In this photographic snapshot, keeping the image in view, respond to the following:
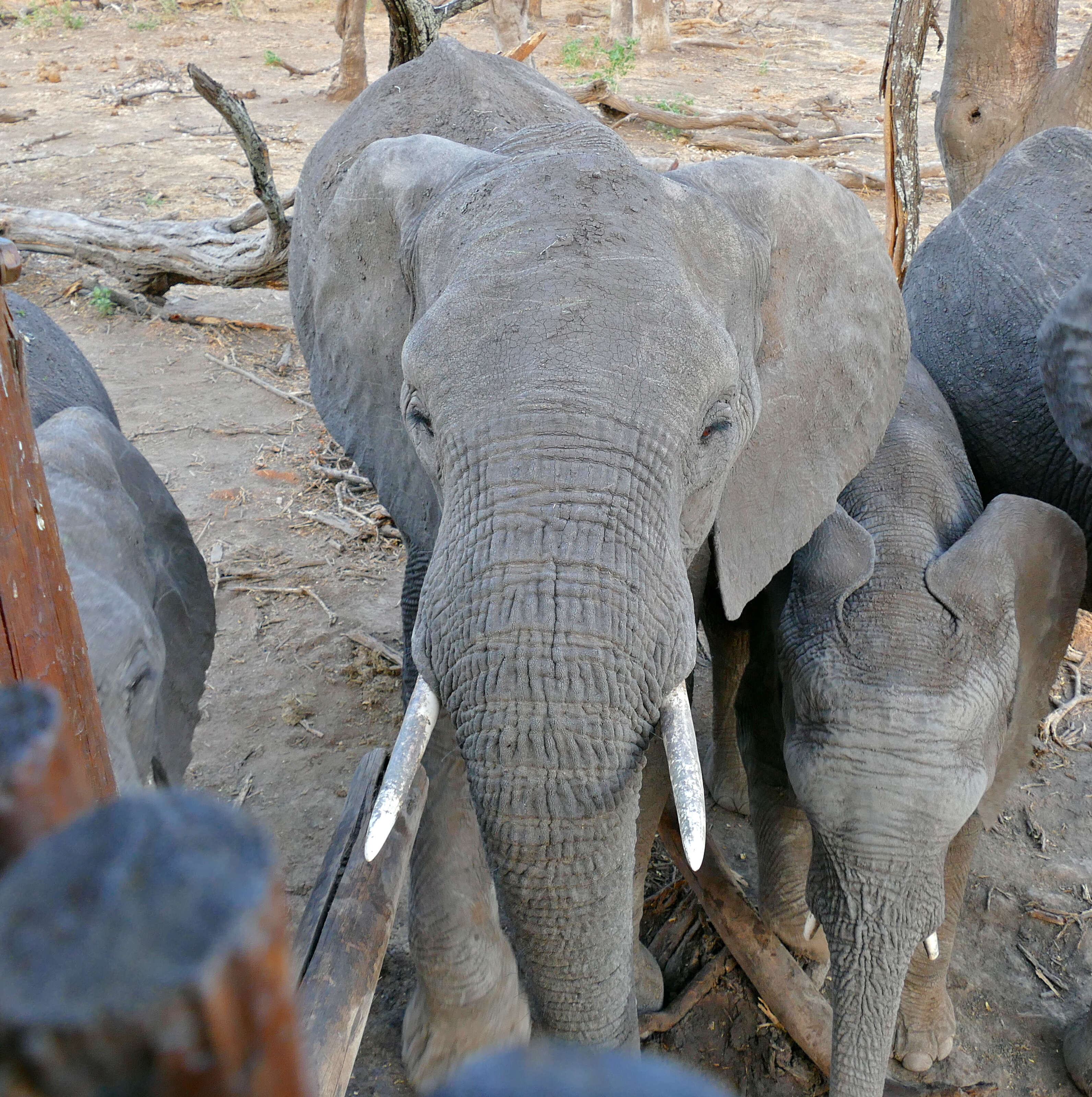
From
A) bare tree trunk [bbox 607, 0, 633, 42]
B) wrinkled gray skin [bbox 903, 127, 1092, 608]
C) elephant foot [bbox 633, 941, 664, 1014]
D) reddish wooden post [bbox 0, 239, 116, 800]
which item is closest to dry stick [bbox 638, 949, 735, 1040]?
elephant foot [bbox 633, 941, 664, 1014]

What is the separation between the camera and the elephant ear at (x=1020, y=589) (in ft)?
7.58

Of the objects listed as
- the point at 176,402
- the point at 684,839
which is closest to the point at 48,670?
the point at 684,839

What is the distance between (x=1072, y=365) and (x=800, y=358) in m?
0.53

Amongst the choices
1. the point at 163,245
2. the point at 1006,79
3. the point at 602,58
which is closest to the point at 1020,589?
the point at 1006,79

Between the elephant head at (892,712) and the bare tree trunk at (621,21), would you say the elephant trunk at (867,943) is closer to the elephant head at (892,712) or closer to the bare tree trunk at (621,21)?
the elephant head at (892,712)

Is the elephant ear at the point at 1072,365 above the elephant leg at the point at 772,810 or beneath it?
above

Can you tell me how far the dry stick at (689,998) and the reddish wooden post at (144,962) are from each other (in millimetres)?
2483

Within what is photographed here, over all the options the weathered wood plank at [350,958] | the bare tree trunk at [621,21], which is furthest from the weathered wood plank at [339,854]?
the bare tree trunk at [621,21]

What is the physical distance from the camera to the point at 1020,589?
240 centimetres

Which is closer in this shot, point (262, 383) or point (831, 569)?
point (831, 569)

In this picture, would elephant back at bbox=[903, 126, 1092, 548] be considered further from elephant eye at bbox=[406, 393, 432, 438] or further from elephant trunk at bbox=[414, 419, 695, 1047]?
elephant eye at bbox=[406, 393, 432, 438]

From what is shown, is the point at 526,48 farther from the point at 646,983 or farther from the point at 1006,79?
the point at 646,983

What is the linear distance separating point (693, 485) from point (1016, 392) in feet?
5.42

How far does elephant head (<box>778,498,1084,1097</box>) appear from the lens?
2.17 m
